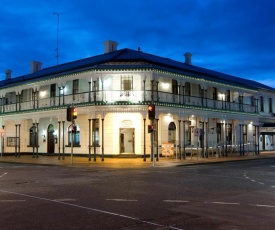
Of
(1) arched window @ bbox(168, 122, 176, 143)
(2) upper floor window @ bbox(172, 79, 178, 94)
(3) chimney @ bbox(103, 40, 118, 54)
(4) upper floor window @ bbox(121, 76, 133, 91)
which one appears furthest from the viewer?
(3) chimney @ bbox(103, 40, 118, 54)

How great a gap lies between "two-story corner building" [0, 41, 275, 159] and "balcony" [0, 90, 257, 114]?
3.1 inches

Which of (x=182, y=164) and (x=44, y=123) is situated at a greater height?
(x=44, y=123)

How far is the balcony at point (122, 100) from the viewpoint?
2953 centimetres

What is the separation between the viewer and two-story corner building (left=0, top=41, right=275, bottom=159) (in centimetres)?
2927

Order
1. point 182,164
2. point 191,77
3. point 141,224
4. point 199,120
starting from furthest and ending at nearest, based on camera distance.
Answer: point 199,120 → point 191,77 → point 182,164 → point 141,224

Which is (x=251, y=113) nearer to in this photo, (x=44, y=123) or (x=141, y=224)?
(x=44, y=123)

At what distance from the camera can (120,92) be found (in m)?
30.1

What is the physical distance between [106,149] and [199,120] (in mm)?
10266

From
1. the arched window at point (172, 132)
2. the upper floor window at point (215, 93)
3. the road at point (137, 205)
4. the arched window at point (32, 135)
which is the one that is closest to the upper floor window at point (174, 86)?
the arched window at point (172, 132)

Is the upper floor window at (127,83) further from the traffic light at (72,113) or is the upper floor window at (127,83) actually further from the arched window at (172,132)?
the traffic light at (72,113)

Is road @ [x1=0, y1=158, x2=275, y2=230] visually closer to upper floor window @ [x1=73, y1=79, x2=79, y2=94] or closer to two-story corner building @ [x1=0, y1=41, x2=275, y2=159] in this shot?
two-story corner building @ [x1=0, y1=41, x2=275, y2=159]

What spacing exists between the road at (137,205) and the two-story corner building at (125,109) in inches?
503

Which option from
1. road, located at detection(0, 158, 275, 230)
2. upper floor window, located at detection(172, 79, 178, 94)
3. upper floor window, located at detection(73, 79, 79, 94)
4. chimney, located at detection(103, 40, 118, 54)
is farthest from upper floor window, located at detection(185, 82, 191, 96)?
road, located at detection(0, 158, 275, 230)

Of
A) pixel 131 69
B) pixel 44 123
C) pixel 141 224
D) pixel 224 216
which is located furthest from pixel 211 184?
pixel 44 123
